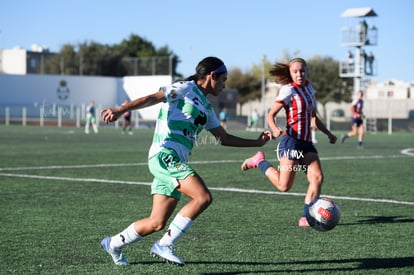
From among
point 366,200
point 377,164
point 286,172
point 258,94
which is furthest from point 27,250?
point 258,94

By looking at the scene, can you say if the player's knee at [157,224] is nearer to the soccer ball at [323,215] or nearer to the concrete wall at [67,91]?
the soccer ball at [323,215]

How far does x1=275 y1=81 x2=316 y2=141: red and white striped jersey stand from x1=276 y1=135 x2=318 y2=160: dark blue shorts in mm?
67

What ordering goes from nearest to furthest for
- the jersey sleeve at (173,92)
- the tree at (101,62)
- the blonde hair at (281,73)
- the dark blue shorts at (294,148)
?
the jersey sleeve at (173,92)
the dark blue shorts at (294,148)
the blonde hair at (281,73)
the tree at (101,62)

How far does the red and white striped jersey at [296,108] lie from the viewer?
33.0ft

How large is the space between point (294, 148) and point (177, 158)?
3426 millimetres

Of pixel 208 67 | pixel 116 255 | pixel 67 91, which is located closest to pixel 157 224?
pixel 116 255

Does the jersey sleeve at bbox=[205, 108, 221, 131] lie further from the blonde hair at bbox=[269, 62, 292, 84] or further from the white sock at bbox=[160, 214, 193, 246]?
the blonde hair at bbox=[269, 62, 292, 84]

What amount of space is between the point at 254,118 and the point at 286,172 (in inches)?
2101

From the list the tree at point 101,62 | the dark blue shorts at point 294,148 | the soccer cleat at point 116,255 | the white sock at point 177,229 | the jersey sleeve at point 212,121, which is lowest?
the soccer cleat at point 116,255

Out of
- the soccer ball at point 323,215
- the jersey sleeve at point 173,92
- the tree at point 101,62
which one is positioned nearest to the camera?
the jersey sleeve at point 173,92

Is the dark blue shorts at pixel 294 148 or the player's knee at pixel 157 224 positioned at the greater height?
the dark blue shorts at pixel 294 148

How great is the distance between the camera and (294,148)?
32.8 feet

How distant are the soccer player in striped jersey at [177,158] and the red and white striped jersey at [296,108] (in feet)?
10.1

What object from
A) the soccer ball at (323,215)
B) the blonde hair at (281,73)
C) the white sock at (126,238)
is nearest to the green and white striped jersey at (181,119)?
the white sock at (126,238)
